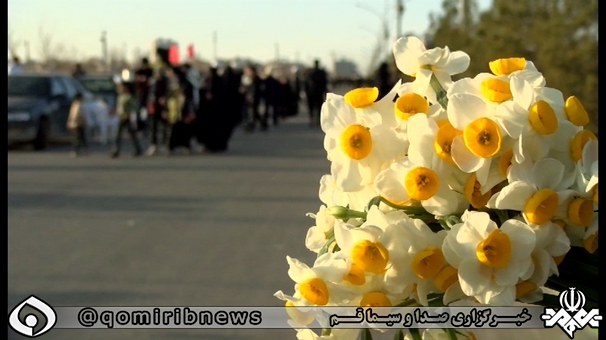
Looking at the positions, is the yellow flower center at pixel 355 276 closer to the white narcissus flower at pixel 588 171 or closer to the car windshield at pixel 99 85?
the white narcissus flower at pixel 588 171

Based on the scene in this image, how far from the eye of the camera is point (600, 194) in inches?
56.9

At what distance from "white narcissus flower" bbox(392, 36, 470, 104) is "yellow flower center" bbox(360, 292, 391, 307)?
40 cm

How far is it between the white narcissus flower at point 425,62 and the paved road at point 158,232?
0.91 meters

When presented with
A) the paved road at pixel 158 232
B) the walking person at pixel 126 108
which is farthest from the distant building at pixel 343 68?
the paved road at pixel 158 232

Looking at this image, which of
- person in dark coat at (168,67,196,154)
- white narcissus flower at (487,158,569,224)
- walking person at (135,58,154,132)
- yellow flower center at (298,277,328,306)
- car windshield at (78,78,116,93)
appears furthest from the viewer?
car windshield at (78,78,116,93)

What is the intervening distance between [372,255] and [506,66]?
18.0 inches

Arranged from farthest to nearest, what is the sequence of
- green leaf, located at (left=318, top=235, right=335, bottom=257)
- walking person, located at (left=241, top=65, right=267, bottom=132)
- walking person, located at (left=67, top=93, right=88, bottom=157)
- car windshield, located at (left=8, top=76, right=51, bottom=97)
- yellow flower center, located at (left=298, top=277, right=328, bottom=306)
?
walking person, located at (left=241, top=65, right=267, bottom=132)
car windshield, located at (left=8, top=76, right=51, bottom=97)
walking person, located at (left=67, top=93, right=88, bottom=157)
green leaf, located at (left=318, top=235, right=335, bottom=257)
yellow flower center, located at (left=298, top=277, right=328, bottom=306)

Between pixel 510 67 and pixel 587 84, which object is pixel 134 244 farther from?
pixel 587 84

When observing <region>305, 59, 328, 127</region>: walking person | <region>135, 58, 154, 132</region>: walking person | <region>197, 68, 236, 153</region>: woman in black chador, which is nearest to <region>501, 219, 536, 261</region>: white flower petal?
<region>197, 68, 236, 153</region>: woman in black chador

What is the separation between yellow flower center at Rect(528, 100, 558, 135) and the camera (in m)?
1.45

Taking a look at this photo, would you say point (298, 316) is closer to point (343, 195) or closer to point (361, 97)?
point (343, 195)

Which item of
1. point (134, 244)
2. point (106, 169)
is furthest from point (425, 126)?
point (106, 169)

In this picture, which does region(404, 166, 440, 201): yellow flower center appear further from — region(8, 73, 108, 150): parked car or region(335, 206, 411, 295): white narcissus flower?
region(8, 73, 108, 150): parked car

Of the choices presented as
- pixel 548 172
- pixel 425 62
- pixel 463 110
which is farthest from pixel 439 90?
pixel 548 172
